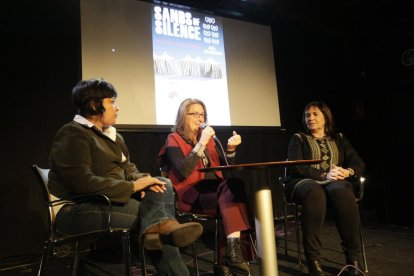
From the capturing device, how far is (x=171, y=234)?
54.5 inches

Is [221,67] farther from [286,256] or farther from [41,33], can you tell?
[286,256]

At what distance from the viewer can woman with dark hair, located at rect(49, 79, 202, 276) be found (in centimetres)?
142

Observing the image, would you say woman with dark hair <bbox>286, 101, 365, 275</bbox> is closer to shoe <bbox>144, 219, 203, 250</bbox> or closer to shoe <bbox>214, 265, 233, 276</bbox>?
shoe <bbox>214, 265, 233, 276</bbox>

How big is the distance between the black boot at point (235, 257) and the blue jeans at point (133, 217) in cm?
29

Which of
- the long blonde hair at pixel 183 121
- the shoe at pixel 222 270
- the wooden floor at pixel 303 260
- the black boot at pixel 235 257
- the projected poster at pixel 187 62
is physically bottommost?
the wooden floor at pixel 303 260

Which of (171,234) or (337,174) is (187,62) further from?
(171,234)

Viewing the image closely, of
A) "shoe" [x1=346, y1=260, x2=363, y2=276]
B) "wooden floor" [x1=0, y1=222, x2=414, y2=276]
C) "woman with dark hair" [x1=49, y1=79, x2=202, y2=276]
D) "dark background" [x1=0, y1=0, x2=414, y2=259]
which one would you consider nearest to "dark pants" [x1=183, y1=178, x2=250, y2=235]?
"woman with dark hair" [x1=49, y1=79, x2=202, y2=276]

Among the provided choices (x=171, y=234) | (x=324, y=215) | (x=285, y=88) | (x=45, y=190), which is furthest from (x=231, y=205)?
(x=285, y=88)

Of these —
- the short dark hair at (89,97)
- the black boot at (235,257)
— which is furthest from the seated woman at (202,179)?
the short dark hair at (89,97)

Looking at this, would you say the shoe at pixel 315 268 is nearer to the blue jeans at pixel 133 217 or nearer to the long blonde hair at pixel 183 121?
the blue jeans at pixel 133 217

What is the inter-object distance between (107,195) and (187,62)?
7.13ft

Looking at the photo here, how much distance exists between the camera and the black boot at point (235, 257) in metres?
1.72

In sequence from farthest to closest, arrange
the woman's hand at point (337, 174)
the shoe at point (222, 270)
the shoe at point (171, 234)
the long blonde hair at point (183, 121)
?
the long blonde hair at point (183, 121), the woman's hand at point (337, 174), the shoe at point (222, 270), the shoe at point (171, 234)

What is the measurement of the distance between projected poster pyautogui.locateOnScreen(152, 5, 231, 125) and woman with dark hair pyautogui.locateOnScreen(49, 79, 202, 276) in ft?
5.38
